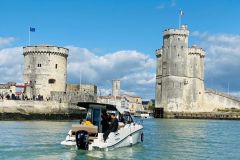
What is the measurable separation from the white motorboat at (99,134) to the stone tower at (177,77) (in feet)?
201

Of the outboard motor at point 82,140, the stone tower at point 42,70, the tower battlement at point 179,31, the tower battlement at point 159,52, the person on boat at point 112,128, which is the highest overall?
the tower battlement at point 179,31

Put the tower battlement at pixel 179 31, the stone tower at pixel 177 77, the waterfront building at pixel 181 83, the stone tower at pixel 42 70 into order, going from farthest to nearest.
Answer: the tower battlement at pixel 179 31, the waterfront building at pixel 181 83, the stone tower at pixel 177 77, the stone tower at pixel 42 70

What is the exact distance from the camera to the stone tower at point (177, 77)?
86812 millimetres

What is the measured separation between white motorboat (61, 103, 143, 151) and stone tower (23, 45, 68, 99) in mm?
36828

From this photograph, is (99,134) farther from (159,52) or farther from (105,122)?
(159,52)

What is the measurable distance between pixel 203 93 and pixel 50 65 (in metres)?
39.1

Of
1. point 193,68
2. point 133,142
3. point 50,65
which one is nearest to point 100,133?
point 133,142

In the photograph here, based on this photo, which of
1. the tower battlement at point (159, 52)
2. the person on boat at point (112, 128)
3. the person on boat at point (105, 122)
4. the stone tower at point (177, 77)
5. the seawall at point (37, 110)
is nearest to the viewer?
the person on boat at point (112, 128)

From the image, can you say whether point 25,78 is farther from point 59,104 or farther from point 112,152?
point 112,152

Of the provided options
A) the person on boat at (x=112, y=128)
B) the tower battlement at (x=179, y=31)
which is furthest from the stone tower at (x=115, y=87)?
the person on boat at (x=112, y=128)

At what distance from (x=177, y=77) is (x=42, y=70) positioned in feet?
108

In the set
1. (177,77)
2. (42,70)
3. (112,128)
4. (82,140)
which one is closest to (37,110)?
(42,70)

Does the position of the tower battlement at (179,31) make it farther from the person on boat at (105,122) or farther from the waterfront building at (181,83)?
the person on boat at (105,122)

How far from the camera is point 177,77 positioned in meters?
87.5
